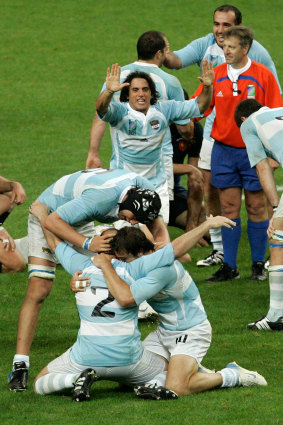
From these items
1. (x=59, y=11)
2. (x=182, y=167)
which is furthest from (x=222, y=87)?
(x=59, y=11)

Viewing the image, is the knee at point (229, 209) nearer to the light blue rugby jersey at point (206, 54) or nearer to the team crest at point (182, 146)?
the light blue rugby jersey at point (206, 54)

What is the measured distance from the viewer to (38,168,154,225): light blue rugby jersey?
6801mm

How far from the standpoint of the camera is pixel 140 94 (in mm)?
8523

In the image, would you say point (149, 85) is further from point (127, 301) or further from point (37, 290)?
point (127, 301)

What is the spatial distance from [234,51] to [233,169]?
1084 millimetres

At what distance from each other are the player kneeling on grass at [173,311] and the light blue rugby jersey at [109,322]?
0.04 m

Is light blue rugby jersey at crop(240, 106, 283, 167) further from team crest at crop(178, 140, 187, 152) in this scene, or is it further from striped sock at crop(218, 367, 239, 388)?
team crest at crop(178, 140, 187, 152)

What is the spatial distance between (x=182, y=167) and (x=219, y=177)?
149cm

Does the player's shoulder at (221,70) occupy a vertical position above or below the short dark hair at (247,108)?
above

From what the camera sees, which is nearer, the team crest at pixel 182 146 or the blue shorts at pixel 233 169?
the blue shorts at pixel 233 169

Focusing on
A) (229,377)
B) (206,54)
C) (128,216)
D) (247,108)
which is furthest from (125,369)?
(206,54)

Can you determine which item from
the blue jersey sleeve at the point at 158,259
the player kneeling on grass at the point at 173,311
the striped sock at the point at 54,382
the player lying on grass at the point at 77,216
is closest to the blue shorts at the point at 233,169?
the player lying on grass at the point at 77,216

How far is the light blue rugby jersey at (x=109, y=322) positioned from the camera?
636 cm

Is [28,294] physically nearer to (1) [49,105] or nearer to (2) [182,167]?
(2) [182,167]
